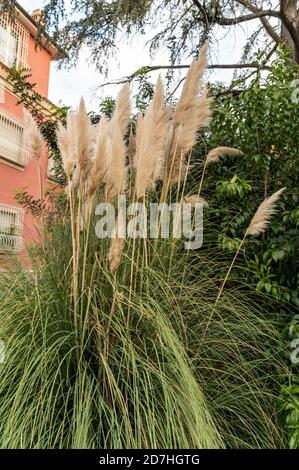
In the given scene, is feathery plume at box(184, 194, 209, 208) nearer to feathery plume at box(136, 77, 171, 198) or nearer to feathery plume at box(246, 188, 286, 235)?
feathery plume at box(136, 77, 171, 198)

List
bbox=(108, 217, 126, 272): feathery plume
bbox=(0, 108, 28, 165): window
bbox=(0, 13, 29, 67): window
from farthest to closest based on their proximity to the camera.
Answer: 1. bbox=(0, 13, 29, 67): window
2. bbox=(0, 108, 28, 165): window
3. bbox=(108, 217, 126, 272): feathery plume

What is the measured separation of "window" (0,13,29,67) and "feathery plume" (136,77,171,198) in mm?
7780

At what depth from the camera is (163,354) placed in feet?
5.00

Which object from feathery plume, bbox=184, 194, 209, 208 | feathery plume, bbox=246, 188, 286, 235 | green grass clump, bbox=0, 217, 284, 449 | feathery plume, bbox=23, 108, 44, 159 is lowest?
green grass clump, bbox=0, 217, 284, 449

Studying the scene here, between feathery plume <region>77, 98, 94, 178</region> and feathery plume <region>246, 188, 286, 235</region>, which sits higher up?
feathery plume <region>77, 98, 94, 178</region>

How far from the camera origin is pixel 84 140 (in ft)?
5.61

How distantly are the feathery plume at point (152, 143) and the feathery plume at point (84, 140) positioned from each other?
0.72 feet

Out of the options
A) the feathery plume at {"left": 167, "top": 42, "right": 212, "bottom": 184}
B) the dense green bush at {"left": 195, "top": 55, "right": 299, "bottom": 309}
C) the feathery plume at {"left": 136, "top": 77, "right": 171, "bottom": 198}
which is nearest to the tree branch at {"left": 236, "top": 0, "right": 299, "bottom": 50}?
the dense green bush at {"left": 195, "top": 55, "right": 299, "bottom": 309}

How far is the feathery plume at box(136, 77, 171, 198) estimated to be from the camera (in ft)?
5.62

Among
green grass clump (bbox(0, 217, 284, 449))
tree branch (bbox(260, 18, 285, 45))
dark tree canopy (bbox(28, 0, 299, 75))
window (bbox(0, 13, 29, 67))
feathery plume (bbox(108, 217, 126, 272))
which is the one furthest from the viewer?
window (bbox(0, 13, 29, 67))

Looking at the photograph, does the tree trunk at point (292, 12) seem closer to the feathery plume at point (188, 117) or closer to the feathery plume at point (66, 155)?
the feathery plume at point (188, 117)

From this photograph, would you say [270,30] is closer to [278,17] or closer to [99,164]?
[278,17]

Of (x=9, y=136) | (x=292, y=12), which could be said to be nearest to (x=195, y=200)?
(x=292, y=12)
